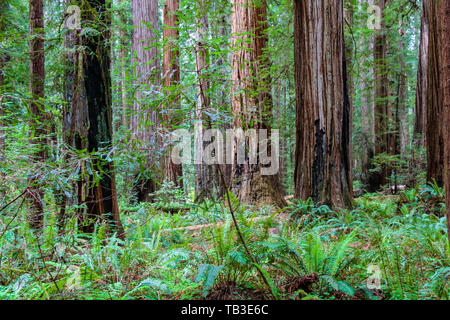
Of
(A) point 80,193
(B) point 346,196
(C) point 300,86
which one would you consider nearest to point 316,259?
(B) point 346,196

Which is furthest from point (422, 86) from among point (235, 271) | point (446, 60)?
point (235, 271)

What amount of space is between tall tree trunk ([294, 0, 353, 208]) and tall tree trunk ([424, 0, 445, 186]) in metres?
1.61

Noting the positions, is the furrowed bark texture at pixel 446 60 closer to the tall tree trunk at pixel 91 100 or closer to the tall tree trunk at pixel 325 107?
the tall tree trunk at pixel 325 107

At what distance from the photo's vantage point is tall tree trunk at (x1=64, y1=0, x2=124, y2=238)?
346cm

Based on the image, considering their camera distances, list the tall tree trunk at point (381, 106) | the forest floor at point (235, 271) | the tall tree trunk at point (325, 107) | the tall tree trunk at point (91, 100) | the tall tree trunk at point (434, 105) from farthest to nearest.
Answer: the tall tree trunk at point (381, 106) → the tall tree trunk at point (434, 105) → the tall tree trunk at point (325, 107) → the tall tree trunk at point (91, 100) → the forest floor at point (235, 271)

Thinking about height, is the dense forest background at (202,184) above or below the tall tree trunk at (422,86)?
below

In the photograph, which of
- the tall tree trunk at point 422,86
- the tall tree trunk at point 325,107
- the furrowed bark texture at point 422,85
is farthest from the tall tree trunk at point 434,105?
the furrowed bark texture at point 422,85

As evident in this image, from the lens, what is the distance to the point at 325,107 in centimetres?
448

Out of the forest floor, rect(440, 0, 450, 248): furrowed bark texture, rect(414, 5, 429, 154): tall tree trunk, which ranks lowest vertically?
the forest floor

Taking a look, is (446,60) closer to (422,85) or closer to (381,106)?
(422,85)

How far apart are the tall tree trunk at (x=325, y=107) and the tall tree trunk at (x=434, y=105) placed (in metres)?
1.61

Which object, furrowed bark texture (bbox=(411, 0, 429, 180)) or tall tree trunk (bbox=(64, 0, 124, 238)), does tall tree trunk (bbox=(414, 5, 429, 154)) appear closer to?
furrowed bark texture (bbox=(411, 0, 429, 180))

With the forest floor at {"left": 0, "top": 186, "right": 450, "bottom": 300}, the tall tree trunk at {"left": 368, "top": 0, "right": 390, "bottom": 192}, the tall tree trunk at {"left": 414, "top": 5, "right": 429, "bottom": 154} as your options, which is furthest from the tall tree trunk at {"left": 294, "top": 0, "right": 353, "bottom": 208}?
the tall tree trunk at {"left": 368, "top": 0, "right": 390, "bottom": 192}

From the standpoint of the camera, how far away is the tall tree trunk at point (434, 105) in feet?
15.7
